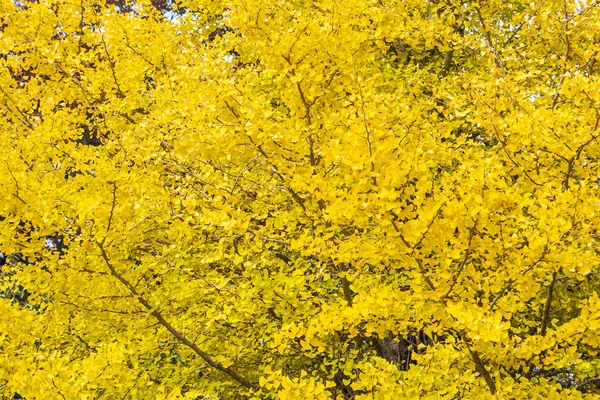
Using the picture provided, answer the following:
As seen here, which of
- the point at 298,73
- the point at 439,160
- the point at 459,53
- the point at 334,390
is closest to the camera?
the point at 298,73

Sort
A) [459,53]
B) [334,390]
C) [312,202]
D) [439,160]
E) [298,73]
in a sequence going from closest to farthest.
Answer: [298,73] < [312,202] < [439,160] < [334,390] < [459,53]

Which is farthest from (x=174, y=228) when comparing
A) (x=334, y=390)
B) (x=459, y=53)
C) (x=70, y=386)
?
(x=459, y=53)

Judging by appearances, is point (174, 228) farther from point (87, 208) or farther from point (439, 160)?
point (439, 160)

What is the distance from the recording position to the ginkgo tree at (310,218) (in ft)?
8.90

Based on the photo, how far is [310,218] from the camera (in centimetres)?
366

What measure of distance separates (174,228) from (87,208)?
0.62 meters

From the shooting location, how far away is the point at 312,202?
3.53 meters

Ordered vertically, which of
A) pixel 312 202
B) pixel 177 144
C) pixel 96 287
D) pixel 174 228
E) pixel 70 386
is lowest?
pixel 70 386

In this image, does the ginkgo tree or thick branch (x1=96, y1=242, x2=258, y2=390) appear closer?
the ginkgo tree

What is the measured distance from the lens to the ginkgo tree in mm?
2713

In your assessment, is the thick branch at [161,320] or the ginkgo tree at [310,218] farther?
the thick branch at [161,320]

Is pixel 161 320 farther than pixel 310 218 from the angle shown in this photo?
Yes

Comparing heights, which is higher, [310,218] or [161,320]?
[310,218]

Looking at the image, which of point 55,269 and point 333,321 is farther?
point 55,269
